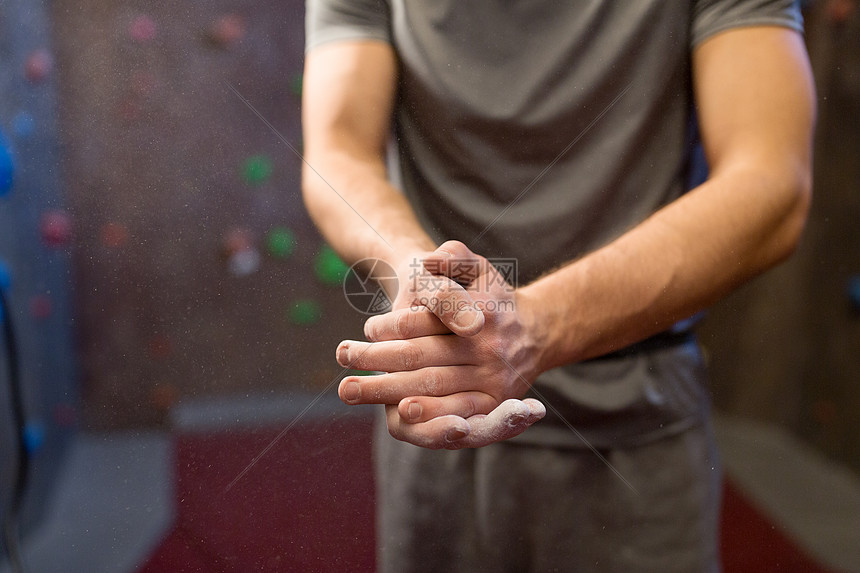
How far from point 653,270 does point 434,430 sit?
0.75 feet

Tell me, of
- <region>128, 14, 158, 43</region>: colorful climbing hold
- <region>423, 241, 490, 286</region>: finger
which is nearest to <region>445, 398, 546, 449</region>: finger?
<region>423, 241, 490, 286</region>: finger

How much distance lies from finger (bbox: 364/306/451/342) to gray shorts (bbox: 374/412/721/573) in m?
0.13

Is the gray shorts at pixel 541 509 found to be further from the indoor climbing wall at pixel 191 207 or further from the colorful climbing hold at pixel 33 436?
the colorful climbing hold at pixel 33 436

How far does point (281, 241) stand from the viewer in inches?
21.0

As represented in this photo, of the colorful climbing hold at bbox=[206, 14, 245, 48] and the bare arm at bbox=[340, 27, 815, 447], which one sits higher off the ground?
the colorful climbing hold at bbox=[206, 14, 245, 48]

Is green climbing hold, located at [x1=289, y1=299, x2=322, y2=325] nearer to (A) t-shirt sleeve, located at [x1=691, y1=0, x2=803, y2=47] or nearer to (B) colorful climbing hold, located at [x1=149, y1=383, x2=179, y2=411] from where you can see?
(B) colorful climbing hold, located at [x1=149, y1=383, x2=179, y2=411]

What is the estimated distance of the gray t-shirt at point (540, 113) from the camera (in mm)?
505

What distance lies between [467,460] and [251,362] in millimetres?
219

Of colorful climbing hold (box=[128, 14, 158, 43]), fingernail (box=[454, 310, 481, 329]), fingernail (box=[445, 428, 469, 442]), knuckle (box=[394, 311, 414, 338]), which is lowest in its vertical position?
fingernail (box=[445, 428, 469, 442])

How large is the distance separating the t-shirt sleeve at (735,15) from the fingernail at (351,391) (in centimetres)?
41

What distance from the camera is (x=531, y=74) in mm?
509

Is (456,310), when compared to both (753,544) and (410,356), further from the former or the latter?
(753,544)

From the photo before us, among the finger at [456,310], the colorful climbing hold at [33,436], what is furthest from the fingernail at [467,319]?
the colorful climbing hold at [33,436]

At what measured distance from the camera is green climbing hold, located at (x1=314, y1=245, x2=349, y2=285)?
52 centimetres
